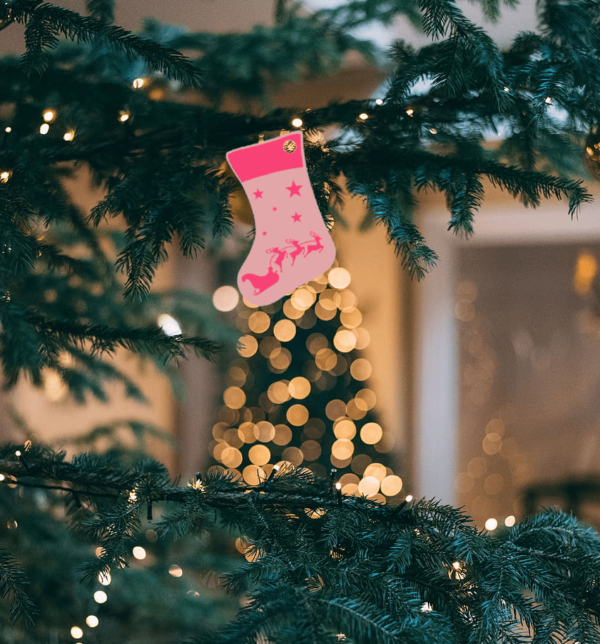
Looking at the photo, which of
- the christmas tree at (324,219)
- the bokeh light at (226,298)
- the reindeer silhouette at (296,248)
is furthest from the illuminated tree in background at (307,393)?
the reindeer silhouette at (296,248)

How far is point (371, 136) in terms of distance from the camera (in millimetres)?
642

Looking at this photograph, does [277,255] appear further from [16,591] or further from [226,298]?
[226,298]

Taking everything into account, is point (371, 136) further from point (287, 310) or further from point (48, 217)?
point (287, 310)

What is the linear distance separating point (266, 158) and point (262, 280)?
13cm

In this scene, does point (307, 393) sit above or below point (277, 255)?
above

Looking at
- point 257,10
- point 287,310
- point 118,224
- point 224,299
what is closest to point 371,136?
point 257,10

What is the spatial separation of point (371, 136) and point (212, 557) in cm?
86

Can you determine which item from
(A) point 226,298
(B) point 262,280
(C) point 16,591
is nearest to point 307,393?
(A) point 226,298

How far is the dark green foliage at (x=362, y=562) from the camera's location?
0.41 metres

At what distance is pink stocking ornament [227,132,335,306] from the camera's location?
23.9 inches

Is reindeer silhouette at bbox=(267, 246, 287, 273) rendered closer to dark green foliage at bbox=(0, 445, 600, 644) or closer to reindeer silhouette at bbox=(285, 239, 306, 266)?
Answer: reindeer silhouette at bbox=(285, 239, 306, 266)

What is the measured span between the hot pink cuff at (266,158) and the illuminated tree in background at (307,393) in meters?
1.63

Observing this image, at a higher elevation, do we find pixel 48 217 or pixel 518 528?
pixel 48 217

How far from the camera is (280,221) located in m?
0.62
